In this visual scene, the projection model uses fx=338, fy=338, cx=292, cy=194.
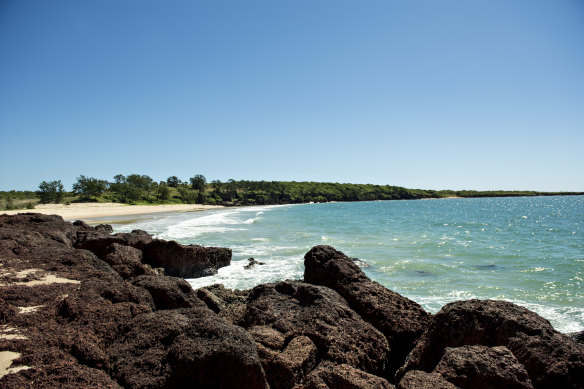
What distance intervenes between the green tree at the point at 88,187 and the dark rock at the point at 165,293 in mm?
71053

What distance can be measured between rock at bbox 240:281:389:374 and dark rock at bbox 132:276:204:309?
1002mm

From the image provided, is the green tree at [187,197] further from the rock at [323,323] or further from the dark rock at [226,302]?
the rock at [323,323]

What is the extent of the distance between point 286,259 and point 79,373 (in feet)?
43.6

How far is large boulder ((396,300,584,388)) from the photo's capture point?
12.8 feet

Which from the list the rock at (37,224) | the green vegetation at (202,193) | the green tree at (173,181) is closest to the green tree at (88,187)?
the green vegetation at (202,193)

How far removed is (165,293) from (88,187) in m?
72.0

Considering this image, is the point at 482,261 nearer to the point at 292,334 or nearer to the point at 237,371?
the point at 292,334

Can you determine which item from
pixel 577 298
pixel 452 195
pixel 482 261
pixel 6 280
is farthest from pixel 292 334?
pixel 452 195

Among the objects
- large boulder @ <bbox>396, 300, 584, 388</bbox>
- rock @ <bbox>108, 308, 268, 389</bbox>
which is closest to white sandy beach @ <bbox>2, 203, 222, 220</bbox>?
rock @ <bbox>108, 308, 268, 389</bbox>

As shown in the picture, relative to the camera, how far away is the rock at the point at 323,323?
15.4ft

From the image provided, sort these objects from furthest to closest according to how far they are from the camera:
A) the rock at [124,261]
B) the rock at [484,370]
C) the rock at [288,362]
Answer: the rock at [124,261] → the rock at [288,362] → the rock at [484,370]

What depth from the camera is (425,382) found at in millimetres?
3604

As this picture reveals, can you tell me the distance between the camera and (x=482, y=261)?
16.6 m

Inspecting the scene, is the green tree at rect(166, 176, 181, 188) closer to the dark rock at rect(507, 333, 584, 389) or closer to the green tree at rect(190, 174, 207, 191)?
the green tree at rect(190, 174, 207, 191)
